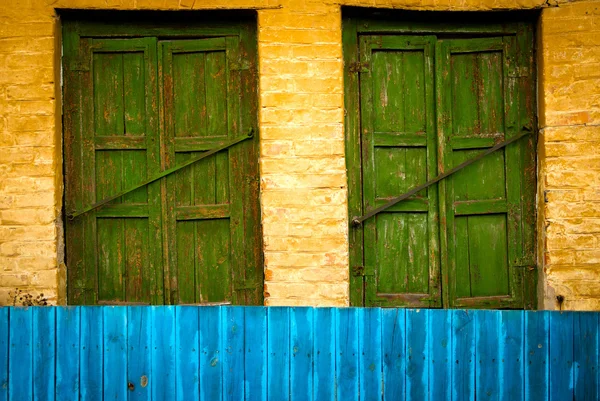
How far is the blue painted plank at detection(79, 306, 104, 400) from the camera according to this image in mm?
3895

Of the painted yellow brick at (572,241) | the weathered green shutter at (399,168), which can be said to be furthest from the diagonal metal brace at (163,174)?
the painted yellow brick at (572,241)

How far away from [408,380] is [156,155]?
2329 mm

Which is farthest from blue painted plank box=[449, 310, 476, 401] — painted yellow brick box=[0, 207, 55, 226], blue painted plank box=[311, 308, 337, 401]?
painted yellow brick box=[0, 207, 55, 226]

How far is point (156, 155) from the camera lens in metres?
4.90

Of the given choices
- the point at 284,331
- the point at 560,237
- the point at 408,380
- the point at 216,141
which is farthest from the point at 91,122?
the point at 560,237

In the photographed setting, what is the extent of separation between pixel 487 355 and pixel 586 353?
52 cm

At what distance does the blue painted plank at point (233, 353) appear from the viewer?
3.87 m

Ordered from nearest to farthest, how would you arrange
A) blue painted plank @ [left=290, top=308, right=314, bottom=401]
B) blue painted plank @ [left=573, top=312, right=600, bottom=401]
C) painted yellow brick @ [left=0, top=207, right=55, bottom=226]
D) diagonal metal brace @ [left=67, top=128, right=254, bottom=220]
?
blue painted plank @ [left=573, top=312, right=600, bottom=401] < blue painted plank @ [left=290, top=308, right=314, bottom=401] < painted yellow brick @ [left=0, top=207, right=55, bottom=226] < diagonal metal brace @ [left=67, top=128, right=254, bottom=220]

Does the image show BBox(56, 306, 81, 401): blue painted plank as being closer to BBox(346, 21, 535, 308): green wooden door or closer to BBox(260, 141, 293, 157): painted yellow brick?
BBox(260, 141, 293, 157): painted yellow brick

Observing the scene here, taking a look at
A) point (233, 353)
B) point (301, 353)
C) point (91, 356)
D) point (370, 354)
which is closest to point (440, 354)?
point (370, 354)

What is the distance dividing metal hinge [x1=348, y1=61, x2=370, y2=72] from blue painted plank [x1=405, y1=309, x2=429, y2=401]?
1892mm

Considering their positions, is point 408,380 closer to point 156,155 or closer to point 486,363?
point 486,363

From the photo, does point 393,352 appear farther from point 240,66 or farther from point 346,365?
point 240,66

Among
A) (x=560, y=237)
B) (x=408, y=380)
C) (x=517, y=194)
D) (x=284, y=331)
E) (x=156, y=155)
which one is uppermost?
(x=156, y=155)
